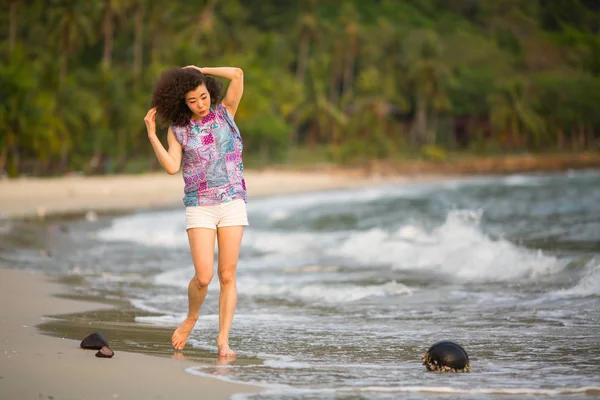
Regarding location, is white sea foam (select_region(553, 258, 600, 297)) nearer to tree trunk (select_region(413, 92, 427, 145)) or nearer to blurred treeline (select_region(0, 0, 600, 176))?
blurred treeline (select_region(0, 0, 600, 176))

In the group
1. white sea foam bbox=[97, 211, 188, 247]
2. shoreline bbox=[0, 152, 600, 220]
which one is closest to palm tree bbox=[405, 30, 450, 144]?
shoreline bbox=[0, 152, 600, 220]

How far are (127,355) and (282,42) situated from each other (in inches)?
2240

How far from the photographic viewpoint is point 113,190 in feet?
102

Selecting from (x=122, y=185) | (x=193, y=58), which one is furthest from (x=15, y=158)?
(x=193, y=58)

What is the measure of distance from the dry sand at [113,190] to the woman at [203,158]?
50.9ft

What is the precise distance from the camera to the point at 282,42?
2408 inches

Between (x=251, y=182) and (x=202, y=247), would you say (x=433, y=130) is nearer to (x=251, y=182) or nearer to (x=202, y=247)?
(x=251, y=182)

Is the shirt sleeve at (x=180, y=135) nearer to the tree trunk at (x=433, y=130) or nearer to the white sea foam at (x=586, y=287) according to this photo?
the white sea foam at (x=586, y=287)

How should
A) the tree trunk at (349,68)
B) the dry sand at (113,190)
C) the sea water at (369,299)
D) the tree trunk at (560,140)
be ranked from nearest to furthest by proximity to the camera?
the sea water at (369,299) < the dry sand at (113,190) < the tree trunk at (349,68) < the tree trunk at (560,140)

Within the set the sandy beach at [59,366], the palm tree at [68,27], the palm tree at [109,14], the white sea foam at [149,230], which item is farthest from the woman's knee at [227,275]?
the palm tree at [109,14]

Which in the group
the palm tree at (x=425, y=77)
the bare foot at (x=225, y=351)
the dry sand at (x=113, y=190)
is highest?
the palm tree at (x=425, y=77)

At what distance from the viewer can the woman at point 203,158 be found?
5340 mm

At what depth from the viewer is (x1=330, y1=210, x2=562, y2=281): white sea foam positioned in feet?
33.5

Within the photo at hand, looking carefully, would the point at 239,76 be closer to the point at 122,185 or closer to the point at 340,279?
the point at 340,279
